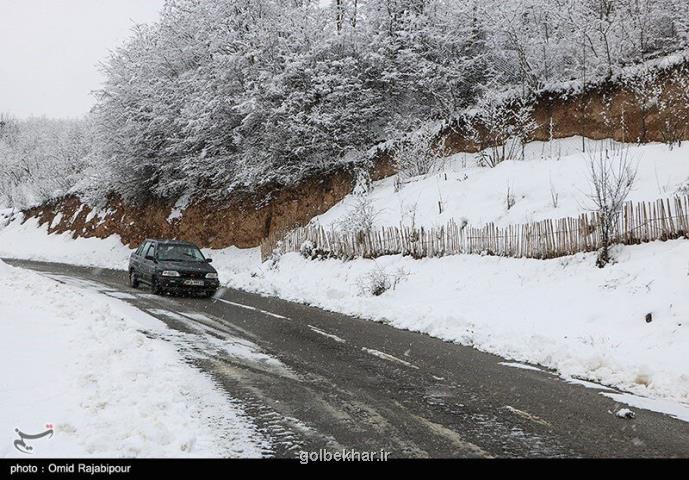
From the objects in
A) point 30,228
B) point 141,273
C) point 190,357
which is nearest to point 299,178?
point 141,273

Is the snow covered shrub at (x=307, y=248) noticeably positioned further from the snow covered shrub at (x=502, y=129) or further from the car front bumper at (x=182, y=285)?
the snow covered shrub at (x=502, y=129)

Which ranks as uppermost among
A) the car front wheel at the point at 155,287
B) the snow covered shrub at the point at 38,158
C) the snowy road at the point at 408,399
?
the snow covered shrub at the point at 38,158

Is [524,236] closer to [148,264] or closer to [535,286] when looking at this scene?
[535,286]

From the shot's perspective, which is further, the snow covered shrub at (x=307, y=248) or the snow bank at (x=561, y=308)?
the snow covered shrub at (x=307, y=248)

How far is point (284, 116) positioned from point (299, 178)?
3.66 metres

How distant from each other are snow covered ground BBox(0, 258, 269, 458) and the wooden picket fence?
9405 mm

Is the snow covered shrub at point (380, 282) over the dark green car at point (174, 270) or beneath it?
beneath

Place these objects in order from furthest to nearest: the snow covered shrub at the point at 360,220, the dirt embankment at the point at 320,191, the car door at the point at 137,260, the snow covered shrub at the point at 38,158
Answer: the snow covered shrub at the point at 38,158 → the snow covered shrub at the point at 360,220 → the dirt embankment at the point at 320,191 → the car door at the point at 137,260

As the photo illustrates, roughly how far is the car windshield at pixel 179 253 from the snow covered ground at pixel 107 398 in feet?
25.3

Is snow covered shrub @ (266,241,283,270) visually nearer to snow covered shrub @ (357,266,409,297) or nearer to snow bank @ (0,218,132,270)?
snow covered shrub @ (357,266,409,297)

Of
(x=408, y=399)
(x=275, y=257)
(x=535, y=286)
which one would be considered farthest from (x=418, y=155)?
(x=408, y=399)

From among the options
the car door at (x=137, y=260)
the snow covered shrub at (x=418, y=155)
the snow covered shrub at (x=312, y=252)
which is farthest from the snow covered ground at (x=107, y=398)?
the snow covered shrub at (x=418, y=155)

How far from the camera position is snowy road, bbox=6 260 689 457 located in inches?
192

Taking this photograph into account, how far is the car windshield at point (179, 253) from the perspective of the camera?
17.4m
